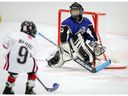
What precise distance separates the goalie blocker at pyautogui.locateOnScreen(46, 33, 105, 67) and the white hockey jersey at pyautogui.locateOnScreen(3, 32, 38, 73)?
3.15ft

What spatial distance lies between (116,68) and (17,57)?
1396 millimetres

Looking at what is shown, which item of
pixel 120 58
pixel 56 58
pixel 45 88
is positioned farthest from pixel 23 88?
pixel 120 58

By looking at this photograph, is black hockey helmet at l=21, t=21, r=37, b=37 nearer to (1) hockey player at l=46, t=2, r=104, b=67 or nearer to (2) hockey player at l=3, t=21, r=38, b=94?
(2) hockey player at l=3, t=21, r=38, b=94

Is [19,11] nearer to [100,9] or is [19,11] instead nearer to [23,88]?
[100,9]

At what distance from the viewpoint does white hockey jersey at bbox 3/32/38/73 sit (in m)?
2.63

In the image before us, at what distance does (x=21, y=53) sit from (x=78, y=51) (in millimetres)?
1083

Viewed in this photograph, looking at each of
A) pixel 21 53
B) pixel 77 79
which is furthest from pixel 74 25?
pixel 21 53

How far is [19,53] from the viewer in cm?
262

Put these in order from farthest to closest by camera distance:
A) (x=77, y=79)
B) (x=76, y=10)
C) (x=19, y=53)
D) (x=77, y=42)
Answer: (x=77, y=42) → (x=76, y=10) → (x=77, y=79) → (x=19, y=53)

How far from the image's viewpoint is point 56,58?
3.69m

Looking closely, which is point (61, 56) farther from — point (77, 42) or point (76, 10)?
point (76, 10)

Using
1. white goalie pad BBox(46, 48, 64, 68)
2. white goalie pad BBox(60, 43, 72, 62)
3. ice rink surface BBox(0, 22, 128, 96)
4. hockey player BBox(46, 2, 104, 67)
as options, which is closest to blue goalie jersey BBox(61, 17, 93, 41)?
hockey player BBox(46, 2, 104, 67)

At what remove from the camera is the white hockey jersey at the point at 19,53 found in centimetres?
263

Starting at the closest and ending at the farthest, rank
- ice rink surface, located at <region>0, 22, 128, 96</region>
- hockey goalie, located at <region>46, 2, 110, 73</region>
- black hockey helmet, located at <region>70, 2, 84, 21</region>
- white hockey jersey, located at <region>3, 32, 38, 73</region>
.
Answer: white hockey jersey, located at <region>3, 32, 38, 73</region>, ice rink surface, located at <region>0, 22, 128, 96</region>, black hockey helmet, located at <region>70, 2, 84, 21</region>, hockey goalie, located at <region>46, 2, 110, 73</region>
